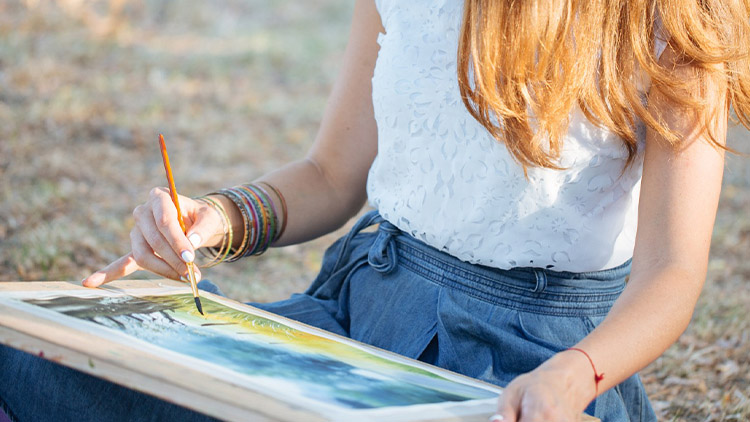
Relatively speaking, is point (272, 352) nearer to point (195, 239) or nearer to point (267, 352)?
point (267, 352)

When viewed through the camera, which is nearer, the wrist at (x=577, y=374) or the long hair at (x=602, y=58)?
the wrist at (x=577, y=374)

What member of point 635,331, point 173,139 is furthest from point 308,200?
point 173,139

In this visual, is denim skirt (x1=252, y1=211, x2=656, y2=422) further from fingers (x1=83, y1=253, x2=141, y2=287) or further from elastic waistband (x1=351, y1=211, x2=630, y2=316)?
fingers (x1=83, y1=253, x2=141, y2=287)

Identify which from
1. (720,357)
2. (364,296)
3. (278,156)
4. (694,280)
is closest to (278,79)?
(278,156)

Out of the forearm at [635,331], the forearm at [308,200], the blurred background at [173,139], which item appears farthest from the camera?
the blurred background at [173,139]

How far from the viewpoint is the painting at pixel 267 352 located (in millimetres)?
773

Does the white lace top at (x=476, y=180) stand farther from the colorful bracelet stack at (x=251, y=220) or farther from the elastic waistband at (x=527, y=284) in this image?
the colorful bracelet stack at (x=251, y=220)

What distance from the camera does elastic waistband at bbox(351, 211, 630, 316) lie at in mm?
1167

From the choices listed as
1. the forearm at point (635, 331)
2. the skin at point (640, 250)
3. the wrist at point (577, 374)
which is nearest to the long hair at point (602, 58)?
the skin at point (640, 250)

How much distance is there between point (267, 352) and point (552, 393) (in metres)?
0.33

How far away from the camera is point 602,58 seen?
104 cm

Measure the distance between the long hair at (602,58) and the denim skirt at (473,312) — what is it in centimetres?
23

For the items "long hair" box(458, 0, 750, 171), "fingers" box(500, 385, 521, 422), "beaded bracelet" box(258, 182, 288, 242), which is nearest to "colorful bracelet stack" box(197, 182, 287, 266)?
"beaded bracelet" box(258, 182, 288, 242)

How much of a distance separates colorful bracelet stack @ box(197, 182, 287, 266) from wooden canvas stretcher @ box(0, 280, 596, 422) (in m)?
0.21
